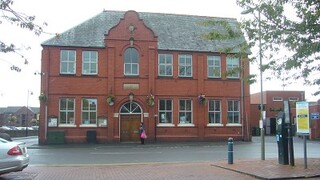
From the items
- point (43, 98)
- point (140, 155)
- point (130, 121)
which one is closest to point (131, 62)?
point (130, 121)

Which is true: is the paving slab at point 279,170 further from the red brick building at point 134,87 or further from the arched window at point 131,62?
the arched window at point 131,62

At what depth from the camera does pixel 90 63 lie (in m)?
36.0

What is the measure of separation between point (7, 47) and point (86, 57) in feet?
89.0

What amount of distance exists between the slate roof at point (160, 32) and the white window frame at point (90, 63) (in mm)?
709

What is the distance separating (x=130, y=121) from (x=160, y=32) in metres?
8.75

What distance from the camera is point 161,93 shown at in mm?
36719

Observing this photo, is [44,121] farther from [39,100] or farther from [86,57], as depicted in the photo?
[86,57]

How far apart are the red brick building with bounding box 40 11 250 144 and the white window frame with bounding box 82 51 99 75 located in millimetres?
84

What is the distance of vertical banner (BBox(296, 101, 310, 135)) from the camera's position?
1484 centimetres

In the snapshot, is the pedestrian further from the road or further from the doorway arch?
the road

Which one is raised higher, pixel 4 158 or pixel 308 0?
pixel 308 0

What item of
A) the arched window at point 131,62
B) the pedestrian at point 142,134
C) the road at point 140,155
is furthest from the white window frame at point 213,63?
the road at point 140,155

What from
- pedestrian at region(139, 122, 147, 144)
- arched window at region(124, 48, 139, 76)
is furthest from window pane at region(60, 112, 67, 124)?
pedestrian at region(139, 122, 147, 144)

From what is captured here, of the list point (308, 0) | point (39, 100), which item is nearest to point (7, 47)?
point (308, 0)
